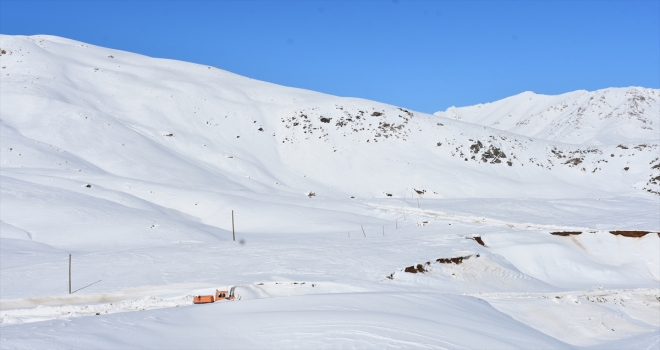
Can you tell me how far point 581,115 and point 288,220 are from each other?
288 ft

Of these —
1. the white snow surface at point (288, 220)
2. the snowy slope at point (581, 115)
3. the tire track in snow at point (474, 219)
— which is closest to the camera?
the white snow surface at point (288, 220)

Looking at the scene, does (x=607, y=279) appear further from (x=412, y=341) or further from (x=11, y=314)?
(x=11, y=314)

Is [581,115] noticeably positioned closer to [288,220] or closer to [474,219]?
[474,219]

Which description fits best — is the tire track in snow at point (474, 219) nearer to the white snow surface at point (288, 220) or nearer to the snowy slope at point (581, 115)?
the white snow surface at point (288, 220)

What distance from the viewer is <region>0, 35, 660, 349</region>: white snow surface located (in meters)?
11.4

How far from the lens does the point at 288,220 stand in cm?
3069

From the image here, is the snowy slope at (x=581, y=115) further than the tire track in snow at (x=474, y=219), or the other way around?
the snowy slope at (x=581, y=115)

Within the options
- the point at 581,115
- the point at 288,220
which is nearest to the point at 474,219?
the point at 288,220

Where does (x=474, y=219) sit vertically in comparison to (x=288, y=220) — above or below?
below

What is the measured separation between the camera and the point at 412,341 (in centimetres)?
952

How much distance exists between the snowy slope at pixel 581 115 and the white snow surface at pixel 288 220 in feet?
108

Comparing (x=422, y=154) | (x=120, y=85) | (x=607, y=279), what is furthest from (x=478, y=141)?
(x=120, y=85)

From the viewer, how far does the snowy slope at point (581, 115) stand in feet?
283

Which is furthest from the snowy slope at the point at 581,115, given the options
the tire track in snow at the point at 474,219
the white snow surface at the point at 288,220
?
the tire track in snow at the point at 474,219
